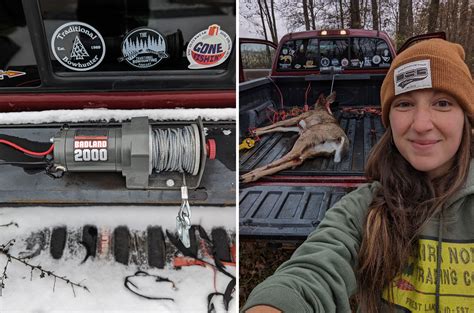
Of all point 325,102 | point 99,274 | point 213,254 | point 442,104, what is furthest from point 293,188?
point 325,102

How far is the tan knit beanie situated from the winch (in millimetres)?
1207

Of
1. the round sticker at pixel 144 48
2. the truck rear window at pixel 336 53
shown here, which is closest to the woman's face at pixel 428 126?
the round sticker at pixel 144 48

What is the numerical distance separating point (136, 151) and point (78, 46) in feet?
1.97

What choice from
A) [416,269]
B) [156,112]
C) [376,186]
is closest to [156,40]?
[156,112]

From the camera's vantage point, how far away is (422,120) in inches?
46.2

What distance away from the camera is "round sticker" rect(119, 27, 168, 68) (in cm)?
234

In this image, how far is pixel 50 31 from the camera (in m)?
2.30

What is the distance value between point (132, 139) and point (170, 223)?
1.50 ft

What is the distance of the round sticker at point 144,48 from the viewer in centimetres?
234

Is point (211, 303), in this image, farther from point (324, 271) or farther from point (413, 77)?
point (413, 77)

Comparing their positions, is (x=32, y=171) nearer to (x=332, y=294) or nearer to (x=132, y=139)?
(x=132, y=139)

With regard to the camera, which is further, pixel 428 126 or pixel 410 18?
pixel 410 18

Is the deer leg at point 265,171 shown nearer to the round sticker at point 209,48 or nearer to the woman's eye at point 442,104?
the round sticker at point 209,48

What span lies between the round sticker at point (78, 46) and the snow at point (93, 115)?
0.78 feet
